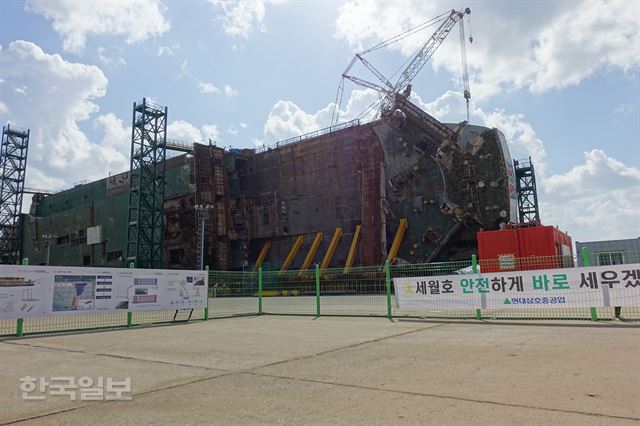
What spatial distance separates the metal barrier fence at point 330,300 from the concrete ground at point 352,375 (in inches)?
63.0

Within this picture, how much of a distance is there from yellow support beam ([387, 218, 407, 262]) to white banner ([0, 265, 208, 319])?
99.4 feet

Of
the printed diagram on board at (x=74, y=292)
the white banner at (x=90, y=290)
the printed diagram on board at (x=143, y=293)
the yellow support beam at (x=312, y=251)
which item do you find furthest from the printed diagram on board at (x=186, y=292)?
the yellow support beam at (x=312, y=251)

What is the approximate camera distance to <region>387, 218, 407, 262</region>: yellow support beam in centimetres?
4472

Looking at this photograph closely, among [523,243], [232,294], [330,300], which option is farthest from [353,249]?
[330,300]

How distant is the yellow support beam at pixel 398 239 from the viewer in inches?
1761

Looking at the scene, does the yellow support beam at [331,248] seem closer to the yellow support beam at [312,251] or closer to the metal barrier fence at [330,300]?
the yellow support beam at [312,251]

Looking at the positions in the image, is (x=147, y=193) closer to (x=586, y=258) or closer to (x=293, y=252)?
(x=293, y=252)

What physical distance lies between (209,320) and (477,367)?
38.3 ft

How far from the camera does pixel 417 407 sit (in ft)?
15.7

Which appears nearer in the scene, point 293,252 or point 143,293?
point 143,293

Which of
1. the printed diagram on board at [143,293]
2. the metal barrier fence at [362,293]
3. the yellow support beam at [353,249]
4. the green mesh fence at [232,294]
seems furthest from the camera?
the yellow support beam at [353,249]

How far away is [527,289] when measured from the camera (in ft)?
40.8

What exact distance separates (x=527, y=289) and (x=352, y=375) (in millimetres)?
7866

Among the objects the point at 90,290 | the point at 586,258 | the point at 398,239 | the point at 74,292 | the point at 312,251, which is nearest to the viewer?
the point at 586,258
